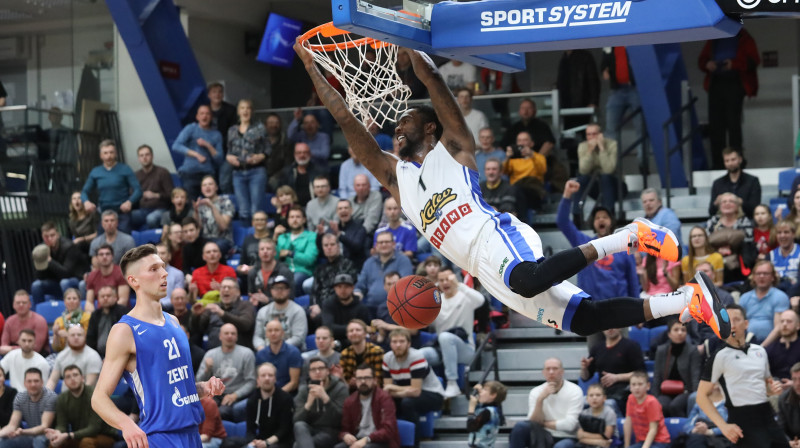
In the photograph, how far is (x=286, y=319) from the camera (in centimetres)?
1320

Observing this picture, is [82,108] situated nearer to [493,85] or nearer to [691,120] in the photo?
[493,85]

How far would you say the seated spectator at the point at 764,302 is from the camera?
11.6 metres

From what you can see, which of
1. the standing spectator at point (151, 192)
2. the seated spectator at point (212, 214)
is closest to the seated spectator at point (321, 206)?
the seated spectator at point (212, 214)

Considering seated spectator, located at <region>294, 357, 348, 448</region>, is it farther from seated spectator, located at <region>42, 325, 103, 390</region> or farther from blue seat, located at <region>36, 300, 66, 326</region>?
blue seat, located at <region>36, 300, 66, 326</region>

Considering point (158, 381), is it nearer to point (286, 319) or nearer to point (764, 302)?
point (286, 319)

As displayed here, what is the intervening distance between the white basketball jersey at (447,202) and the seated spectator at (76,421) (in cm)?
670

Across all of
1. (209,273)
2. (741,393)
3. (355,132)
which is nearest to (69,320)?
(209,273)

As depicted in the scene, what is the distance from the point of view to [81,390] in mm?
12883

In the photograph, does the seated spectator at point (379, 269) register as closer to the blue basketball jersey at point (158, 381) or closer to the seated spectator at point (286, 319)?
the seated spectator at point (286, 319)

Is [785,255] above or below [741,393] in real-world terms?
above

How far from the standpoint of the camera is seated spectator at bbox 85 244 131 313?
14180 millimetres

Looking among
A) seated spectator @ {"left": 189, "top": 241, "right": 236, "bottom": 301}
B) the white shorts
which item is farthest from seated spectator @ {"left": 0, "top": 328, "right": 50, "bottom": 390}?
the white shorts

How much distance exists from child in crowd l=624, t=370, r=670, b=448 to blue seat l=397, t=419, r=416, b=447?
7.46 ft

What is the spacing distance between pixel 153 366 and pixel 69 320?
25.0 ft
